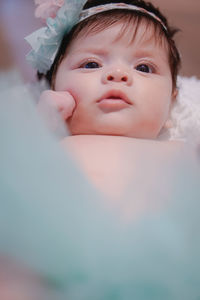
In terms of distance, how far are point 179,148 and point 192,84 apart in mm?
472

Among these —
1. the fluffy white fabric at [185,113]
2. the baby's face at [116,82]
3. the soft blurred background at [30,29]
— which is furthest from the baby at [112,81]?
the soft blurred background at [30,29]

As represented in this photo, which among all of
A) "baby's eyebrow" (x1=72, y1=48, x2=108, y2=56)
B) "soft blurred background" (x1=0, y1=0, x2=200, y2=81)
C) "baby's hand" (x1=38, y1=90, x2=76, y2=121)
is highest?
"soft blurred background" (x1=0, y1=0, x2=200, y2=81)

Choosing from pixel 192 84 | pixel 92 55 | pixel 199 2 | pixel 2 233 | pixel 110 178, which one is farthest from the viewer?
pixel 199 2

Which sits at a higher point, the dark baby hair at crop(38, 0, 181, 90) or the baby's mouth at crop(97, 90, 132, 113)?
the dark baby hair at crop(38, 0, 181, 90)

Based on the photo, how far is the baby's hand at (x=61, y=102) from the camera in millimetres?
878

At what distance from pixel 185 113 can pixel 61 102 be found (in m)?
0.38

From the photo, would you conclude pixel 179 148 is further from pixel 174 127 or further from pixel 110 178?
pixel 174 127

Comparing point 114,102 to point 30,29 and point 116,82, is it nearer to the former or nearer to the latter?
point 116,82

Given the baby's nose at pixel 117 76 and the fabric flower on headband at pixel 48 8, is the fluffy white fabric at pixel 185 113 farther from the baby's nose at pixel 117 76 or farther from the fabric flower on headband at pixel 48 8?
the fabric flower on headband at pixel 48 8

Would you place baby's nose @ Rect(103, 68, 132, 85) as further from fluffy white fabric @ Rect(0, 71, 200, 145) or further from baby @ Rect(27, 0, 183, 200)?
fluffy white fabric @ Rect(0, 71, 200, 145)

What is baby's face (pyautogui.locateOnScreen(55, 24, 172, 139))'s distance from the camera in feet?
2.93

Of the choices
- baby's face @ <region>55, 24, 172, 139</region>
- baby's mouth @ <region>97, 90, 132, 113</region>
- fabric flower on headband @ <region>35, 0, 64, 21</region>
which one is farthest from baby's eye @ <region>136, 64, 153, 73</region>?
fabric flower on headband @ <region>35, 0, 64, 21</region>

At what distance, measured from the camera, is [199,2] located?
159 centimetres

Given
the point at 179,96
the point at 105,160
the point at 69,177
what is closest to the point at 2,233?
the point at 69,177
